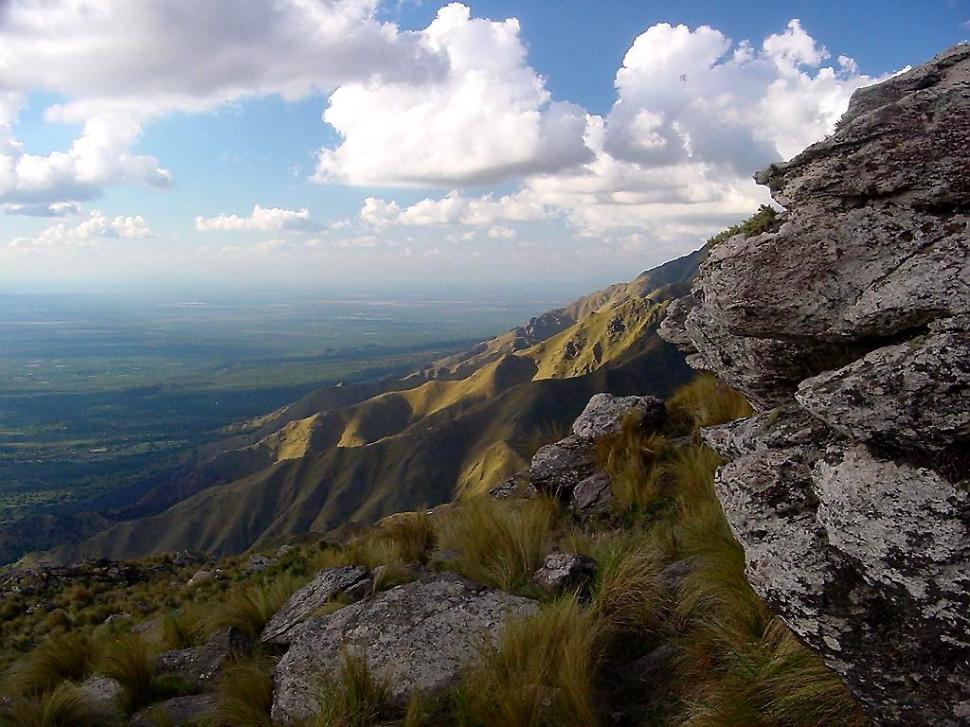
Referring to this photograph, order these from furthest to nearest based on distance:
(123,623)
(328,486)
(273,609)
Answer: (328,486) < (123,623) < (273,609)

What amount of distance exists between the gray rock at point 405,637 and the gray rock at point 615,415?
6.28 m

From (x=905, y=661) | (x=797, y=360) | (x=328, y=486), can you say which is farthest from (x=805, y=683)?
(x=328, y=486)

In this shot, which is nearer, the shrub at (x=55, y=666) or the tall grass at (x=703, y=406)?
the shrub at (x=55, y=666)

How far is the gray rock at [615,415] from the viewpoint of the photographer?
13117 mm

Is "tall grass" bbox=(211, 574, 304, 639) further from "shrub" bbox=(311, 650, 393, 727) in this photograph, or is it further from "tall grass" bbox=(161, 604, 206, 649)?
"shrub" bbox=(311, 650, 393, 727)

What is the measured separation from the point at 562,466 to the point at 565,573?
17.9 feet

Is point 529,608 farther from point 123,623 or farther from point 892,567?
point 123,623

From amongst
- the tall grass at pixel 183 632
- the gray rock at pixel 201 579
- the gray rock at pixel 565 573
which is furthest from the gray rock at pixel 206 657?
the gray rock at pixel 201 579

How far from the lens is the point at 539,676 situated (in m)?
5.09

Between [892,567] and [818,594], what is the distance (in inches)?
19.2

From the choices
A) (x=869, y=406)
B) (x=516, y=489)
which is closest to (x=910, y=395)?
(x=869, y=406)

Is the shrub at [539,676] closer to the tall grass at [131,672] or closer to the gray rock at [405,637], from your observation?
the gray rock at [405,637]

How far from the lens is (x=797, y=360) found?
4891 millimetres

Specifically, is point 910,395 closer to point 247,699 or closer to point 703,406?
point 247,699
